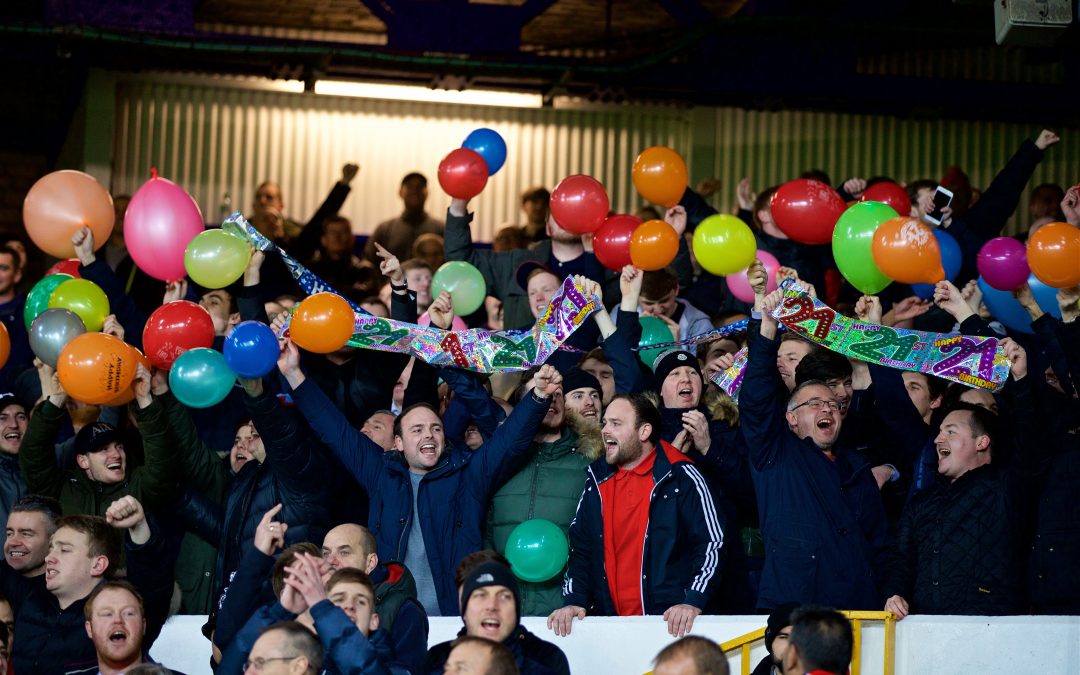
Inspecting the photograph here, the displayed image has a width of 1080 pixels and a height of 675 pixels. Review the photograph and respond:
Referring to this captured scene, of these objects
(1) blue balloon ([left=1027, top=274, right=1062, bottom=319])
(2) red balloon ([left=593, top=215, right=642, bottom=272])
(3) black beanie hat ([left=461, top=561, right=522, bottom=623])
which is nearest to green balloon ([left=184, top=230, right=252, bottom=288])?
(2) red balloon ([left=593, top=215, right=642, bottom=272])

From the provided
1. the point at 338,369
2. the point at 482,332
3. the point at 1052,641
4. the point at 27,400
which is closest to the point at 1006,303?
the point at 1052,641

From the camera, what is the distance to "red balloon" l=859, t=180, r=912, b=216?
328 inches

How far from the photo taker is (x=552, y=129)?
13406mm

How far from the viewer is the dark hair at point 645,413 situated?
6723 mm

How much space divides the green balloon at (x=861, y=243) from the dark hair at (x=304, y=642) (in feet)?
10.7

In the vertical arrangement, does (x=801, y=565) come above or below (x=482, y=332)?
below

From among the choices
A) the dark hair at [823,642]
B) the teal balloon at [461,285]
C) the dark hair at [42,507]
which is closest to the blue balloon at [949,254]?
the teal balloon at [461,285]

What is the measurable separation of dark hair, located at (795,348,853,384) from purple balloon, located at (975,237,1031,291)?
2.65ft

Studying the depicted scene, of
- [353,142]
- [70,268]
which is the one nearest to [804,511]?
[70,268]

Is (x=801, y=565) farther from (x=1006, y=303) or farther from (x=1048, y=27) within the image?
(x=1048, y=27)

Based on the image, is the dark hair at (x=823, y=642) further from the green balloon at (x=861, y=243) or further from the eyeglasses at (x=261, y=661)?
the green balloon at (x=861, y=243)

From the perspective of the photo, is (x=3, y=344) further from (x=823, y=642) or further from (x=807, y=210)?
(x=823, y=642)

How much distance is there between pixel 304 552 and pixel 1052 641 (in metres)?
2.99

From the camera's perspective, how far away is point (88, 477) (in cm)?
752
